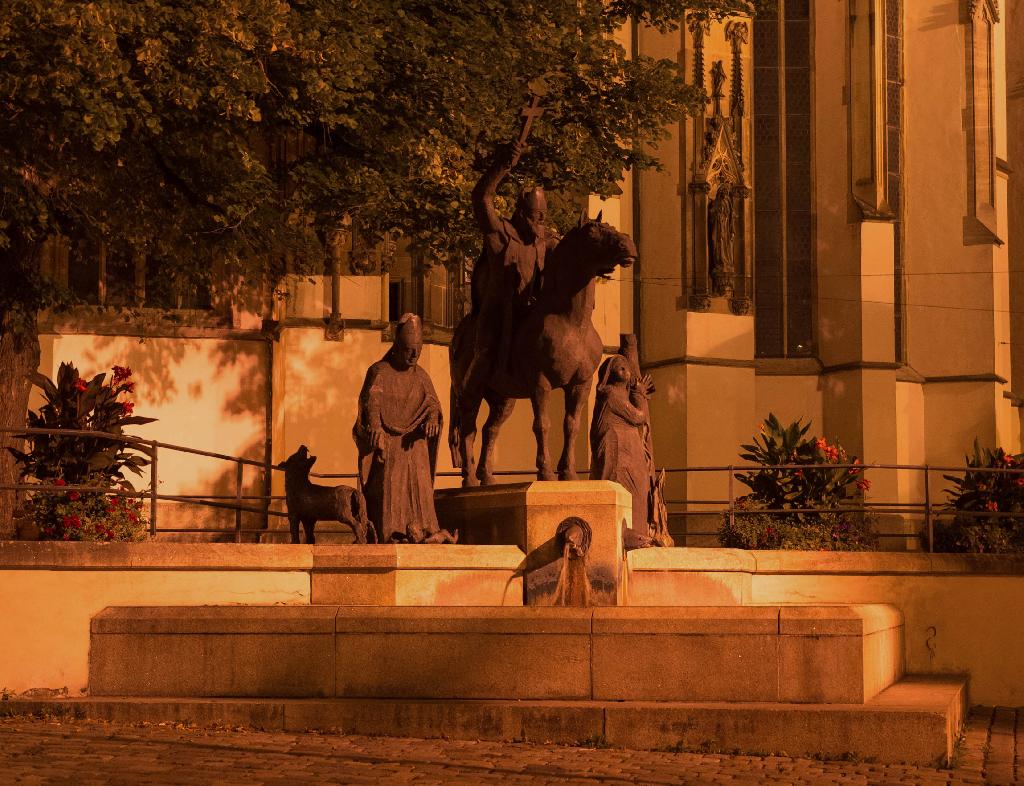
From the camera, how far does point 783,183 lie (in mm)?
31172

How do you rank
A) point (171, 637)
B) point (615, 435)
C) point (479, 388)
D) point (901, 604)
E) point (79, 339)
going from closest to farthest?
point (171, 637) < point (479, 388) < point (615, 435) < point (901, 604) < point (79, 339)

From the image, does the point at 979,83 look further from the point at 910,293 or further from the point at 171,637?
the point at 171,637

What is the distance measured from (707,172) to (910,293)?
5.22 m

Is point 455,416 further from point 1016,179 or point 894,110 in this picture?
point 1016,179

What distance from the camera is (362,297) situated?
79.6ft

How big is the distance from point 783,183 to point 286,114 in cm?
1612

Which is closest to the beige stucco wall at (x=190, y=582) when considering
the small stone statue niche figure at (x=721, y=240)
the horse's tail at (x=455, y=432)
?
the horse's tail at (x=455, y=432)

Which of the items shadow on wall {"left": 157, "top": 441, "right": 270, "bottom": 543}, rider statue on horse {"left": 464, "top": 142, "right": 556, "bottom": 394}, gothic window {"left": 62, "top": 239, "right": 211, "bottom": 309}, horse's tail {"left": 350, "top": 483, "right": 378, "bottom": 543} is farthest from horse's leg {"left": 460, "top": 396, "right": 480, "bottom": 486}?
gothic window {"left": 62, "top": 239, "right": 211, "bottom": 309}

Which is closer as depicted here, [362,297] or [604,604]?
[604,604]

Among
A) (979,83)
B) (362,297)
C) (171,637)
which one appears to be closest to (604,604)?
(171,637)

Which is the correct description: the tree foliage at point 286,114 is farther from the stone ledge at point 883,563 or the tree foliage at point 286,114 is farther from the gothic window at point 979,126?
the gothic window at point 979,126

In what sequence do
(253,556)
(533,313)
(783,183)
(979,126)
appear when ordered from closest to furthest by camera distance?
(253,556), (533,313), (783,183), (979,126)

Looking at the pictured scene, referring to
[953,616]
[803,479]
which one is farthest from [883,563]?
[803,479]

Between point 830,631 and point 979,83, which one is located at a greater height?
point 979,83
